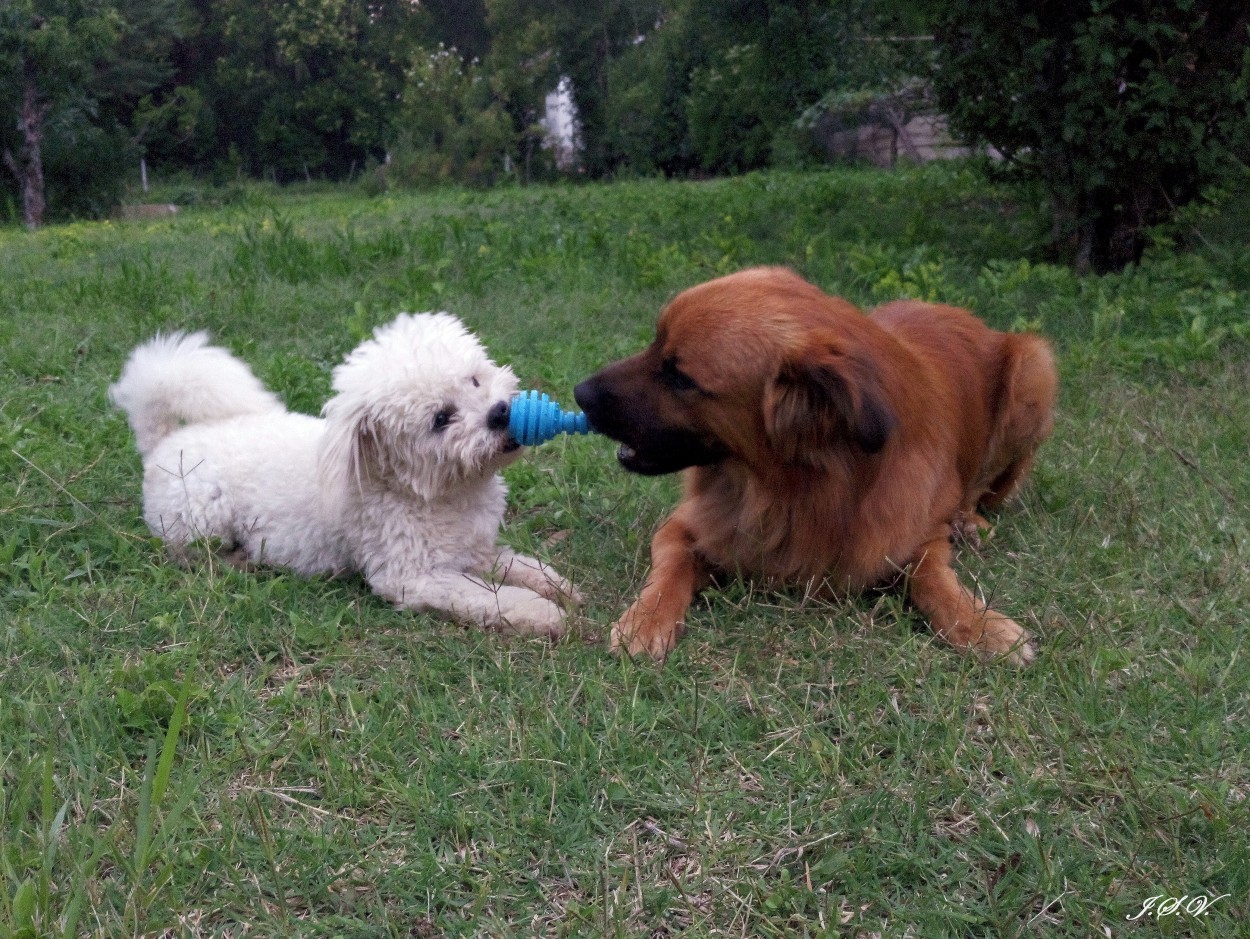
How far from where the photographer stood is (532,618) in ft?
9.44

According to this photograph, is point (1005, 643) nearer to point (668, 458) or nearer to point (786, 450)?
point (786, 450)

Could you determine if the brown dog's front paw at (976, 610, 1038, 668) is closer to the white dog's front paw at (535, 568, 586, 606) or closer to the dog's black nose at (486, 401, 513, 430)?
→ the white dog's front paw at (535, 568, 586, 606)

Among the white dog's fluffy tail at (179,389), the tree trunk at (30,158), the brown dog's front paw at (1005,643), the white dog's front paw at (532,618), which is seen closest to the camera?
the brown dog's front paw at (1005,643)

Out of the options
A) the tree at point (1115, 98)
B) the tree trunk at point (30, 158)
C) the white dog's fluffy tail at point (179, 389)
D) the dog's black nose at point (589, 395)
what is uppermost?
the tree at point (1115, 98)

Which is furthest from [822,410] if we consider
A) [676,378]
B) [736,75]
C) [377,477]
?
[736,75]

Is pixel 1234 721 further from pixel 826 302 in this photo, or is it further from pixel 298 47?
pixel 298 47

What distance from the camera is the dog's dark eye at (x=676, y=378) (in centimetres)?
286

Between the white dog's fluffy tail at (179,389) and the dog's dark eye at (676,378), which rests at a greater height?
the dog's dark eye at (676,378)

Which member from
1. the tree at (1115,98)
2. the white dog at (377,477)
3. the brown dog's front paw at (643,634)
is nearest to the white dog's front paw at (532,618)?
the white dog at (377,477)

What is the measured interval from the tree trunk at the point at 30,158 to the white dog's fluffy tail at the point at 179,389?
1906 cm

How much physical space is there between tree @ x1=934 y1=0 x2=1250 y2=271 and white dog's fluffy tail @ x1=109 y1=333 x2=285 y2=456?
4.95 m

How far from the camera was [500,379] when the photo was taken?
126 inches

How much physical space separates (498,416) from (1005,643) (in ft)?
4.79
